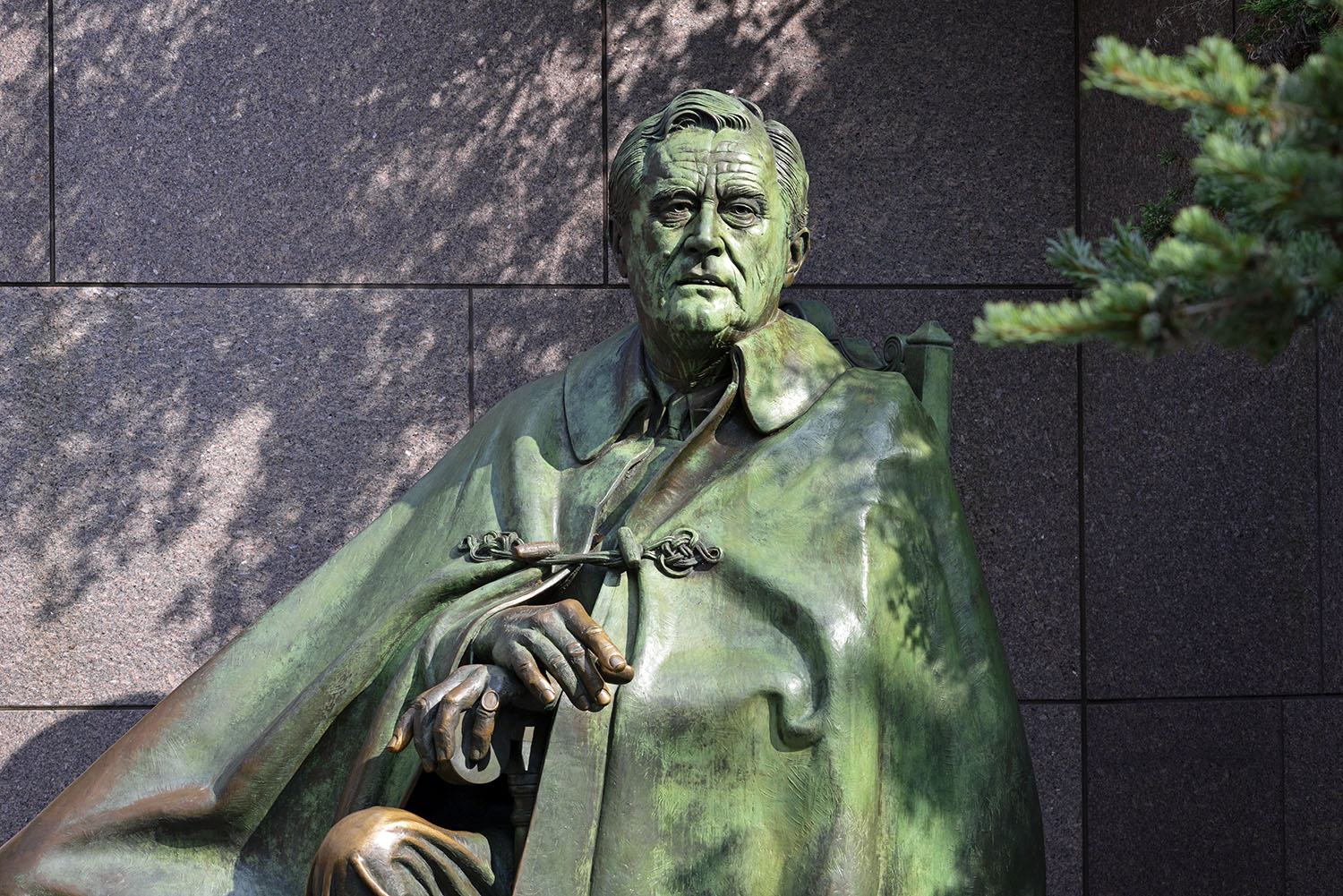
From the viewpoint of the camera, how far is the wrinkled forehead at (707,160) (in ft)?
12.3

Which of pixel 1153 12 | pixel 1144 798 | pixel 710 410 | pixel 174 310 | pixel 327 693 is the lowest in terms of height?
pixel 1144 798

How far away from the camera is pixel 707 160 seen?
3.76m

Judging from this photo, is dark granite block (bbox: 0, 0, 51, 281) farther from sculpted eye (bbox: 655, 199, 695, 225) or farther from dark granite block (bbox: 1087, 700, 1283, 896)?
dark granite block (bbox: 1087, 700, 1283, 896)

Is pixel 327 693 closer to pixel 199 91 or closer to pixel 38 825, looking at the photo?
pixel 38 825

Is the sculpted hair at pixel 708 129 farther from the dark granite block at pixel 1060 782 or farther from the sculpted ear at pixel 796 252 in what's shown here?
the dark granite block at pixel 1060 782

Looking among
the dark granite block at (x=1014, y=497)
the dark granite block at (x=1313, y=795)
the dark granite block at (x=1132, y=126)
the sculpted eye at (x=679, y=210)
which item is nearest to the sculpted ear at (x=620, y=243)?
the sculpted eye at (x=679, y=210)

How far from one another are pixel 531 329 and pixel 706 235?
1.67m

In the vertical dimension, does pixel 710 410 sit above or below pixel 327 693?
above

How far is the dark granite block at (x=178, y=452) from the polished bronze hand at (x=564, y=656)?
1924 mm

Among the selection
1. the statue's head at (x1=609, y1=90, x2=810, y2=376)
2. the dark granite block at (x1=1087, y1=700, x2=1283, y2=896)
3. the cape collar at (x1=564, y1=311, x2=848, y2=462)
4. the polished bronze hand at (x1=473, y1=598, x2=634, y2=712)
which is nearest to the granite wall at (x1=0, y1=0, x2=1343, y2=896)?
the dark granite block at (x1=1087, y1=700, x2=1283, y2=896)

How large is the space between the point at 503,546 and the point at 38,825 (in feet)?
3.94

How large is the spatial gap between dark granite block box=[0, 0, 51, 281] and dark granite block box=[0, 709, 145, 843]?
1367 millimetres

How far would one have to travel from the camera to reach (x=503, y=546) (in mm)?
3824

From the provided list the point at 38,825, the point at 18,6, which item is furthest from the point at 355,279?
the point at 38,825
